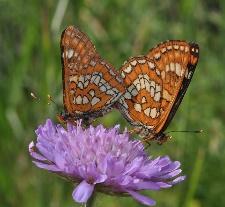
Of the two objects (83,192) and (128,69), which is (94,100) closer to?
(128,69)

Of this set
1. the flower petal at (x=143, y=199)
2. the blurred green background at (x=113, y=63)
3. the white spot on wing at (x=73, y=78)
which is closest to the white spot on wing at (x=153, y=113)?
the white spot on wing at (x=73, y=78)

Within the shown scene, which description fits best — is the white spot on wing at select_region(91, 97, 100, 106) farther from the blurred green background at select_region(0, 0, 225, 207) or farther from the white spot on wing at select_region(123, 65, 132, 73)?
the blurred green background at select_region(0, 0, 225, 207)

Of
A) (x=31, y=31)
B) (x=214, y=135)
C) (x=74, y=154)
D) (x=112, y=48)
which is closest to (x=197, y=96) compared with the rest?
(x=214, y=135)

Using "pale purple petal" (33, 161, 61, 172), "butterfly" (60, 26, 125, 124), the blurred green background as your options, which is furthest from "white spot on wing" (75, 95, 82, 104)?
the blurred green background

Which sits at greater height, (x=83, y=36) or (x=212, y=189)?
(x=83, y=36)

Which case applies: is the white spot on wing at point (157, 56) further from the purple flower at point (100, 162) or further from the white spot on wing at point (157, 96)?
the purple flower at point (100, 162)

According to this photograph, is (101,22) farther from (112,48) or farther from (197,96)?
(197,96)
